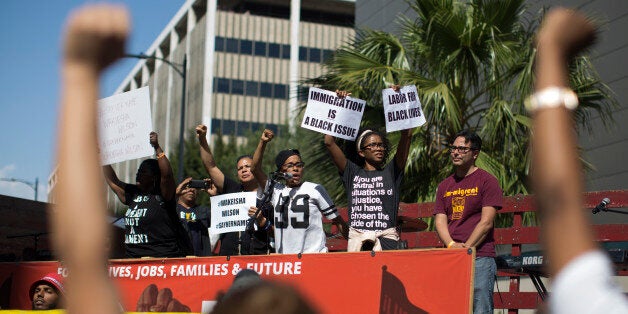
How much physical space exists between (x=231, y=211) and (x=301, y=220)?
1124mm

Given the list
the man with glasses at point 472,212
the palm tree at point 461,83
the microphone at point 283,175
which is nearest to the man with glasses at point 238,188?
the microphone at point 283,175

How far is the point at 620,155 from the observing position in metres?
18.2

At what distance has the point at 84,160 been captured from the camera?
1546 mm

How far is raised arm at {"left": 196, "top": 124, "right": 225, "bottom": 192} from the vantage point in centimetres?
804

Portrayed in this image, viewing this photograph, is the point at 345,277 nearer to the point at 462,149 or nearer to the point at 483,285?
the point at 483,285

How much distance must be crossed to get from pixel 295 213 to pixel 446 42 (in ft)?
20.1

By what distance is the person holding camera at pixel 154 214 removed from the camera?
7.70 meters

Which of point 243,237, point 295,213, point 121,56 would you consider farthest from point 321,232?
point 121,56

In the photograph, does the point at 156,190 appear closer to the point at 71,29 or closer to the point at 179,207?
the point at 179,207

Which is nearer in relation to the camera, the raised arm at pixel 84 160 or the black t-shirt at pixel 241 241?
the raised arm at pixel 84 160

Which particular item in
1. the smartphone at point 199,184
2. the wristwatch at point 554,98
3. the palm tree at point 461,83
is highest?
the palm tree at point 461,83

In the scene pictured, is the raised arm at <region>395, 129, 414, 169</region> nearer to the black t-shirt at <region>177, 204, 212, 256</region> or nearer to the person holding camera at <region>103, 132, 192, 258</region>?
the person holding camera at <region>103, 132, 192, 258</region>

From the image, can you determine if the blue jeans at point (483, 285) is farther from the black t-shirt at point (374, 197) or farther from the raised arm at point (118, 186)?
the raised arm at point (118, 186)

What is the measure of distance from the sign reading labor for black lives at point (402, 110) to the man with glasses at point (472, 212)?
59 cm
